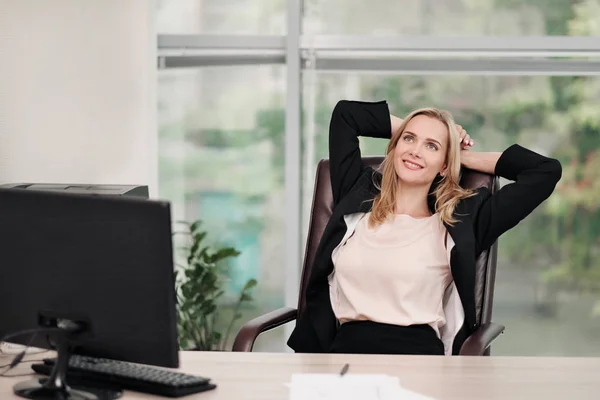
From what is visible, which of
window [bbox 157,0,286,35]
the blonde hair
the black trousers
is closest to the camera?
the black trousers

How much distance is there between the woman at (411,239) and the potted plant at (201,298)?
119 centimetres

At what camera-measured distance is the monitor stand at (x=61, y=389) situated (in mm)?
1612

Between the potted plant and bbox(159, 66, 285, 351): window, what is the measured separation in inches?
3.4

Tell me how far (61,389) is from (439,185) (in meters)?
1.40

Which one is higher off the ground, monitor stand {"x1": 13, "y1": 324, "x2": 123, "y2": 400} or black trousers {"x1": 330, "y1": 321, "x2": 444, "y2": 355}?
monitor stand {"x1": 13, "y1": 324, "x2": 123, "y2": 400}

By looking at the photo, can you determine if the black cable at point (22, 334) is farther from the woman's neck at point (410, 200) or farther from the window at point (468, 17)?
the window at point (468, 17)

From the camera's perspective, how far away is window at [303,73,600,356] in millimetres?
3715

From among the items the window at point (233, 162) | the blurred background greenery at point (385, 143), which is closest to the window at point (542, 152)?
the blurred background greenery at point (385, 143)

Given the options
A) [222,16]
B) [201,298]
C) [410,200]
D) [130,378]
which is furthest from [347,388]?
[222,16]

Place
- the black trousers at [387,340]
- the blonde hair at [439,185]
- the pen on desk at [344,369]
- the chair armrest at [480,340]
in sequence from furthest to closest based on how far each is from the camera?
the blonde hair at [439,185] → the black trousers at [387,340] → the chair armrest at [480,340] → the pen on desk at [344,369]

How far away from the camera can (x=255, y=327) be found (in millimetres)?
2242

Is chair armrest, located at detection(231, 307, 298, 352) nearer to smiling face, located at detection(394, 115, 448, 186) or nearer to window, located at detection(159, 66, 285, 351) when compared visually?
smiling face, located at detection(394, 115, 448, 186)

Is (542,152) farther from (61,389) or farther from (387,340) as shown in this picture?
(61,389)

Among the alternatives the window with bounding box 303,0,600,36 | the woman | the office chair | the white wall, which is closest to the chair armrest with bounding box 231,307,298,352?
the office chair
